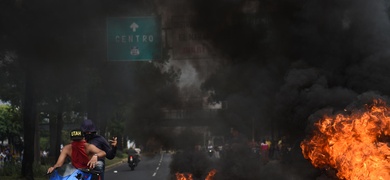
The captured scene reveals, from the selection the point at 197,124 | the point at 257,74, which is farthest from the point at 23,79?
the point at 257,74

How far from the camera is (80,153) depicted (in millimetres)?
8422

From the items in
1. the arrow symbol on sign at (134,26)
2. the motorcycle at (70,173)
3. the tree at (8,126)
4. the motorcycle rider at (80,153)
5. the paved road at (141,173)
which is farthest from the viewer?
the tree at (8,126)

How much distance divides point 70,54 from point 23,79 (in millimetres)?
6814

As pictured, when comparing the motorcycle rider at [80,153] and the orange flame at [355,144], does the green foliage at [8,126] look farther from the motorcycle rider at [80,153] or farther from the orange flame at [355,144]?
the motorcycle rider at [80,153]

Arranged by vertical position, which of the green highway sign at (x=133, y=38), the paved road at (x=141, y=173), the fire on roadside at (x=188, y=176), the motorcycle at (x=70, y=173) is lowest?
the paved road at (x=141, y=173)

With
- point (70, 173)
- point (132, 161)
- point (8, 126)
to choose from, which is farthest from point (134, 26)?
point (8, 126)

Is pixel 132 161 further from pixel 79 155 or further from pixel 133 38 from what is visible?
pixel 79 155

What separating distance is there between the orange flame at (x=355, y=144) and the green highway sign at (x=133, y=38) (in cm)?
840

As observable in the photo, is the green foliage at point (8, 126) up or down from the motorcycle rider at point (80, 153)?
up

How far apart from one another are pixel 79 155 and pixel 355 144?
546 centimetres

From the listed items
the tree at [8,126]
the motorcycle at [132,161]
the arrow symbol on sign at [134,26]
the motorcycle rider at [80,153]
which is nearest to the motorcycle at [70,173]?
the motorcycle rider at [80,153]

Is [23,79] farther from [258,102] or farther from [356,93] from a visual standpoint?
[356,93]

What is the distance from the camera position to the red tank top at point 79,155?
8.41 metres

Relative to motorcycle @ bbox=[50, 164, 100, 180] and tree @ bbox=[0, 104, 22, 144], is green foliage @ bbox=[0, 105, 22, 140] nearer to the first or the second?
tree @ bbox=[0, 104, 22, 144]
